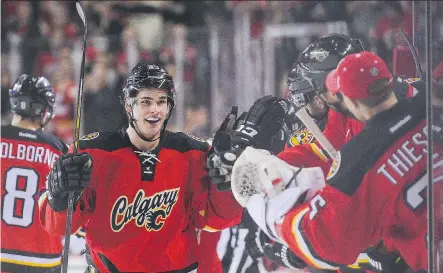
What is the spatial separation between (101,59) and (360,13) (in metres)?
1.50

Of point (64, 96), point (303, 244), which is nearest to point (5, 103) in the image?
point (64, 96)

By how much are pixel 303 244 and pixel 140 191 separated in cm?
59

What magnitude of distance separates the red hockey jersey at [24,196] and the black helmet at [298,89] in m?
1.00

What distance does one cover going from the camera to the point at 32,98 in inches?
121

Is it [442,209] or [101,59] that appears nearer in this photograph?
[442,209]

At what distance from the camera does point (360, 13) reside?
264 centimetres

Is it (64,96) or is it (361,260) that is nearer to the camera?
(361,260)

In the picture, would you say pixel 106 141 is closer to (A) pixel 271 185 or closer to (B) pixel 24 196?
(A) pixel 271 185

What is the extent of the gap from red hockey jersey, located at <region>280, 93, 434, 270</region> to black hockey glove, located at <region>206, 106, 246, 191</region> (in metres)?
0.33

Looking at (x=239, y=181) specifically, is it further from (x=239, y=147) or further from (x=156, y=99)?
(x=156, y=99)

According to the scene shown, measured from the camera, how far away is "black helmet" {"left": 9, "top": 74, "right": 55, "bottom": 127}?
3070 mm

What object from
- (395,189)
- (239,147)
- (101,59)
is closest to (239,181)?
(239,147)

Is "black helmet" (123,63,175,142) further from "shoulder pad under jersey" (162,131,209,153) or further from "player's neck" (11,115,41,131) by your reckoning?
"player's neck" (11,115,41,131)

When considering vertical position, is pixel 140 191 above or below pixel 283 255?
above
